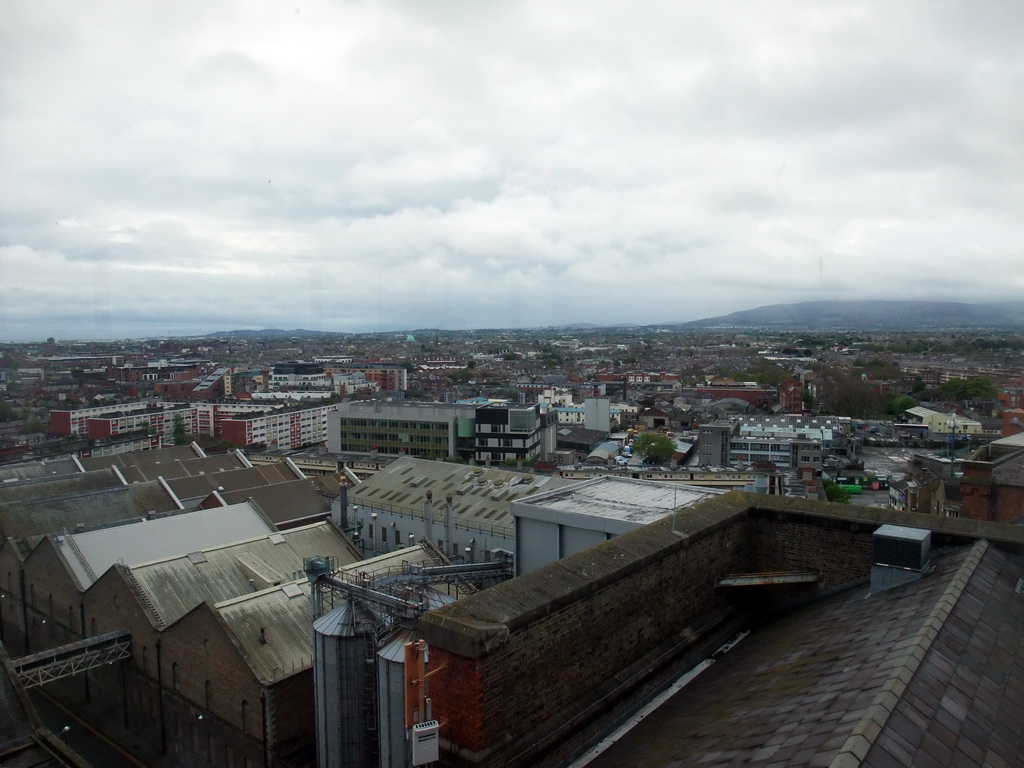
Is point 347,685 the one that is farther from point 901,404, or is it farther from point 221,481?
point 901,404

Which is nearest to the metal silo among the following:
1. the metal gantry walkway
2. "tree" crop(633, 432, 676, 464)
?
the metal gantry walkway

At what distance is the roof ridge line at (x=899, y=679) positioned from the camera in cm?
397

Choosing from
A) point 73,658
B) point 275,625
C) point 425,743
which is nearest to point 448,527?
point 275,625

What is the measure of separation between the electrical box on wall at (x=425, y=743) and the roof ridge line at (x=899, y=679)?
2.70 meters

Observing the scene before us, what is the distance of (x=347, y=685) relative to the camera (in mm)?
8961

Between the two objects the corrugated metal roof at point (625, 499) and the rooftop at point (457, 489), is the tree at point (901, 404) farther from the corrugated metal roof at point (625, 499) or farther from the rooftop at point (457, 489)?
the corrugated metal roof at point (625, 499)

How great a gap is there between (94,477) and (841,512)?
30819mm

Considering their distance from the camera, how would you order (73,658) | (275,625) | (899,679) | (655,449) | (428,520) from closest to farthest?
(899,679) < (275,625) < (73,658) < (428,520) < (655,449)

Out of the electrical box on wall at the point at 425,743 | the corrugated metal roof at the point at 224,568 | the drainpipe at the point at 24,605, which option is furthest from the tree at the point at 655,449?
the electrical box on wall at the point at 425,743

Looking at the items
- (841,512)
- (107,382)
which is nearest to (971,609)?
(841,512)

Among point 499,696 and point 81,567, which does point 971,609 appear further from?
point 81,567

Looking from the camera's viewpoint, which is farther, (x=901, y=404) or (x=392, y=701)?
(x=901, y=404)

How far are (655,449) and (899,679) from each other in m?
43.1

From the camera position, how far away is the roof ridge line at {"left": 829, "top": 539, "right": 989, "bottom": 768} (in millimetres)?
3967
